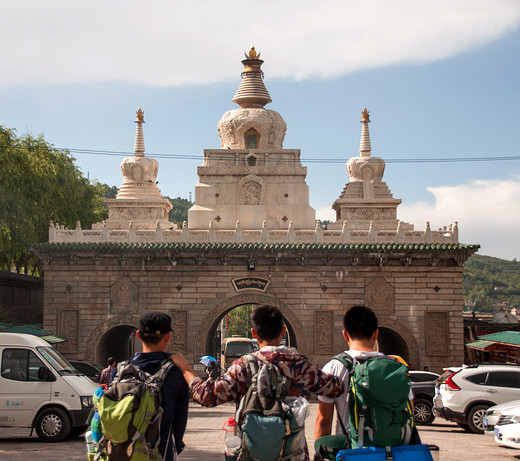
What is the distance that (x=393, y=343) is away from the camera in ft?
104

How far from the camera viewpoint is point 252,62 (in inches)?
1412

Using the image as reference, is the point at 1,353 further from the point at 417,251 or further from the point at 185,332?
the point at 417,251

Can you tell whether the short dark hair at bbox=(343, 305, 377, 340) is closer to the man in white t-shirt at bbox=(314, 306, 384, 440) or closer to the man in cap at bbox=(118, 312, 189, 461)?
the man in white t-shirt at bbox=(314, 306, 384, 440)

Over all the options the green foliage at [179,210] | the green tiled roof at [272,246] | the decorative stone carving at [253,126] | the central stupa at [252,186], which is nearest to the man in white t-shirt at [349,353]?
the green tiled roof at [272,246]

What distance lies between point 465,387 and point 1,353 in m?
9.69

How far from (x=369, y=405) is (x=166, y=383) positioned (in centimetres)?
152

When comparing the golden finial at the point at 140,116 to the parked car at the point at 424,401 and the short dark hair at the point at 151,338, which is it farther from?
the short dark hair at the point at 151,338

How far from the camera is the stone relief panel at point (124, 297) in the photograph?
29.5m

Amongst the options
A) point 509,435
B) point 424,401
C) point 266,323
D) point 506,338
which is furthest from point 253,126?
point 266,323

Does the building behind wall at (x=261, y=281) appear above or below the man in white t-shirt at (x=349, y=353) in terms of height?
above

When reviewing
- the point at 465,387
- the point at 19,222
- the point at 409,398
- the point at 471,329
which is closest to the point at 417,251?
the point at 471,329

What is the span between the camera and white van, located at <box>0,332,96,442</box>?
1402cm

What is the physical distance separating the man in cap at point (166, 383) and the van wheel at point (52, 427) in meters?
8.71

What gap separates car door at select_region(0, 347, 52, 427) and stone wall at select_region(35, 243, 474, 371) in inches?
588
